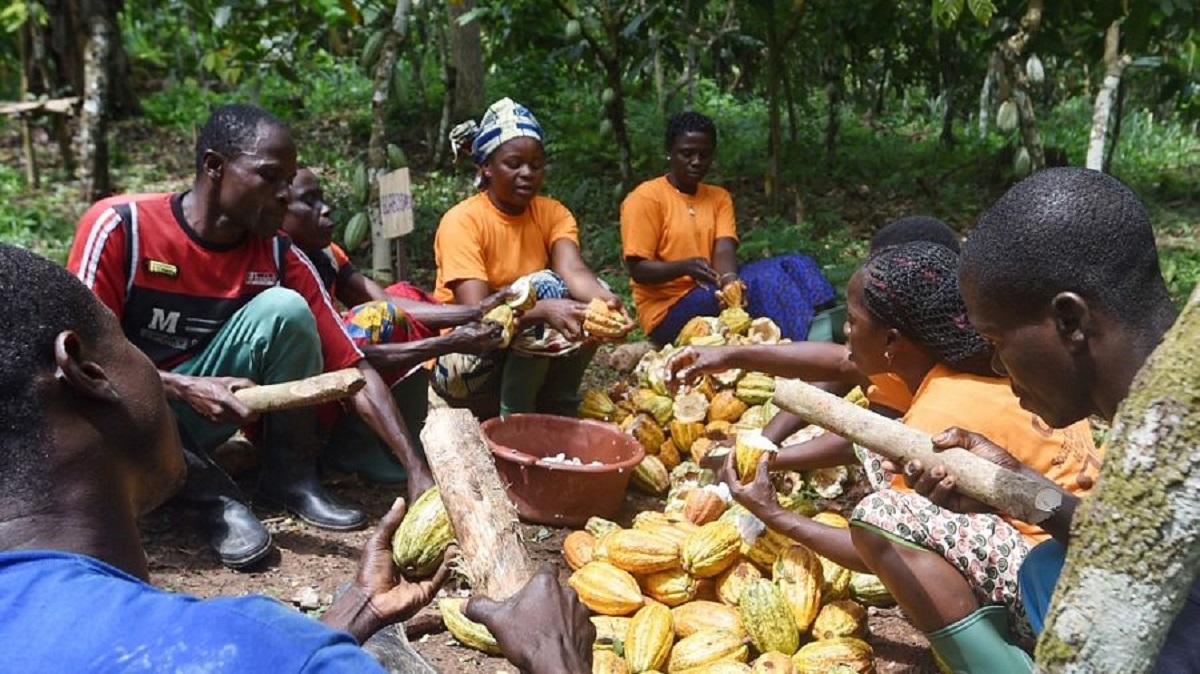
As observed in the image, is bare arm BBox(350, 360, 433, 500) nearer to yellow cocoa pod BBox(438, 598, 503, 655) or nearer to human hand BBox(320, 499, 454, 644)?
yellow cocoa pod BBox(438, 598, 503, 655)

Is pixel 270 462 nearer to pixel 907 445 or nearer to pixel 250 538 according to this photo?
pixel 250 538

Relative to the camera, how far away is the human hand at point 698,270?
5.42 metres

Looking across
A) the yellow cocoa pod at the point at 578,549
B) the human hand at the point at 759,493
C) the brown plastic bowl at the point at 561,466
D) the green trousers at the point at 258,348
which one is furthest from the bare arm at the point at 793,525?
the green trousers at the point at 258,348

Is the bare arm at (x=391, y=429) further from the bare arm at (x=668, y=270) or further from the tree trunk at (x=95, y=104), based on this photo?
the tree trunk at (x=95, y=104)

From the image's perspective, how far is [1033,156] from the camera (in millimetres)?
7148

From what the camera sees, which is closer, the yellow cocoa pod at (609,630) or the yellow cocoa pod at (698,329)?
the yellow cocoa pod at (609,630)

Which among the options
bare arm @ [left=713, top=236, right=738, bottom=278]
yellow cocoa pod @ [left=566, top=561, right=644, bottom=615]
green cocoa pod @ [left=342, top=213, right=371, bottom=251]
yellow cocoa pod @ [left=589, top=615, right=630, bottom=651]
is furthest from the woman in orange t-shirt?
yellow cocoa pod @ [left=589, top=615, right=630, bottom=651]

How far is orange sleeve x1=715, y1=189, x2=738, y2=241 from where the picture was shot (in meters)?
5.85

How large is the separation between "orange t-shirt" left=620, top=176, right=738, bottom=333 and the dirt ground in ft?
6.10

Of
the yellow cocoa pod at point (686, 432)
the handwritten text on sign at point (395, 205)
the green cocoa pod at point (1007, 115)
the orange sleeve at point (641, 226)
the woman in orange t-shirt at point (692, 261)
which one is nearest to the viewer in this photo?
the yellow cocoa pod at point (686, 432)

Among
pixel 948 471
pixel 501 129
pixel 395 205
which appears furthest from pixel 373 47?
pixel 948 471

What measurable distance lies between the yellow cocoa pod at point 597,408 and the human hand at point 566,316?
1.51ft

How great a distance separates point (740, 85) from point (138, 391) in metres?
13.7

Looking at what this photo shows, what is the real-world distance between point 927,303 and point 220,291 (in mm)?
2479
